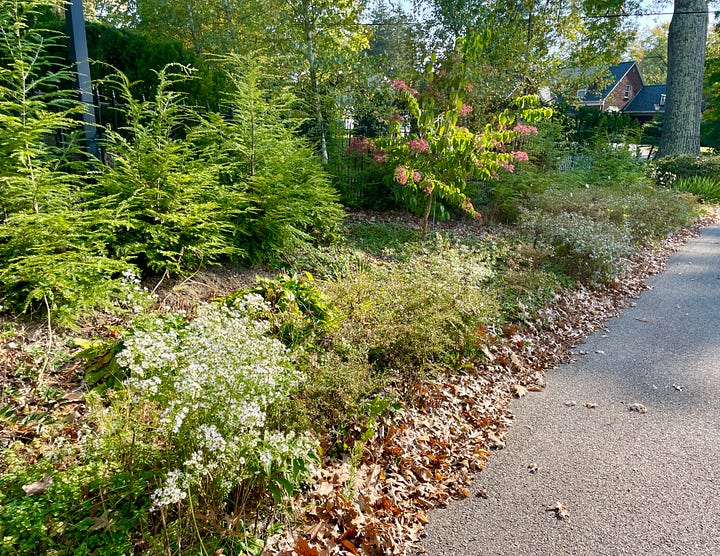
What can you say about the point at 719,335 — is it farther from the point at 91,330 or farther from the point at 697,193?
the point at 697,193

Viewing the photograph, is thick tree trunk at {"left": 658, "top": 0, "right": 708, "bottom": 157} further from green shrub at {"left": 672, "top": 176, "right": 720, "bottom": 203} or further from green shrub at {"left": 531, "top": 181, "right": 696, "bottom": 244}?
green shrub at {"left": 531, "top": 181, "right": 696, "bottom": 244}

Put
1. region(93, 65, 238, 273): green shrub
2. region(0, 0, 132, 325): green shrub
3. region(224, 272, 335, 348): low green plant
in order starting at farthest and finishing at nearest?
region(93, 65, 238, 273): green shrub
region(224, 272, 335, 348): low green plant
region(0, 0, 132, 325): green shrub

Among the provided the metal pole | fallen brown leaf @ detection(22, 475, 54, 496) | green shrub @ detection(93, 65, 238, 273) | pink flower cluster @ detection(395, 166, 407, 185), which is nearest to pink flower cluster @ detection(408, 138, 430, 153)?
pink flower cluster @ detection(395, 166, 407, 185)

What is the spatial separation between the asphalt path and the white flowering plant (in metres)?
0.92

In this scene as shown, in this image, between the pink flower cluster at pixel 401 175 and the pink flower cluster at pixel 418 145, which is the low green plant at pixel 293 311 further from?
the pink flower cluster at pixel 418 145

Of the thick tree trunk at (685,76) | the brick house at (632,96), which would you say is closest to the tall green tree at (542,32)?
the thick tree trunk at (685,76)

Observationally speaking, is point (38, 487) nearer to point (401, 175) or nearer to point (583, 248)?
point (401, 175)

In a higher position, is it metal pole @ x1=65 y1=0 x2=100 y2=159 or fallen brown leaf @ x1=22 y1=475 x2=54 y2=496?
metal pole @ x1=65 y1=0 x2=100 y2=159

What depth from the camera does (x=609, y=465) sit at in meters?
3.14

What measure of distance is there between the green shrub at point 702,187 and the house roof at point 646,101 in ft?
109

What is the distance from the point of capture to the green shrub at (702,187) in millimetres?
14758

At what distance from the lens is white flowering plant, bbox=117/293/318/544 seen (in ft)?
6.97

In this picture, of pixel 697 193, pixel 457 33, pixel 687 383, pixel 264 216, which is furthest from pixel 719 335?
pixel 697 193

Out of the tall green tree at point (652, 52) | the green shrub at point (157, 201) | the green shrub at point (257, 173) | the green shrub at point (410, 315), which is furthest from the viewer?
the tall green tree at point (652, 52)
